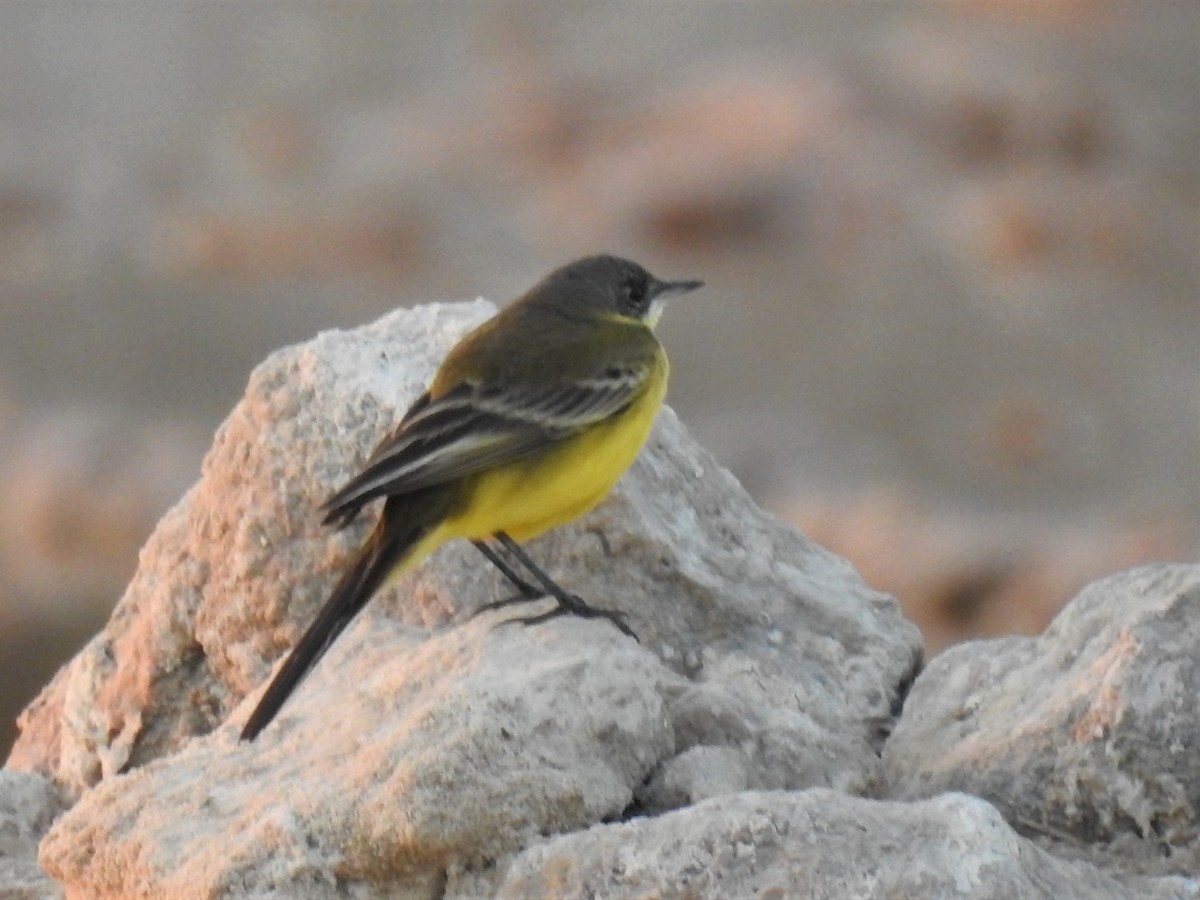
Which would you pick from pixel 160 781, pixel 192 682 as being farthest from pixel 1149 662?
pixel 192 682

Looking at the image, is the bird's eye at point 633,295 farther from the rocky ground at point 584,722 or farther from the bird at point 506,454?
the rocky ground at point 584,722

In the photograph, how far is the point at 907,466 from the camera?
10898 mm

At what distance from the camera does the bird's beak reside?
17.5 ft

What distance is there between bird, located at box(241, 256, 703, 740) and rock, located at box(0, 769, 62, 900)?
53 centimetres

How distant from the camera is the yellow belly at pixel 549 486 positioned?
4223mm

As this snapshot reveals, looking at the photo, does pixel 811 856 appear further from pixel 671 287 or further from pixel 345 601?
Answer: pixel 671 287

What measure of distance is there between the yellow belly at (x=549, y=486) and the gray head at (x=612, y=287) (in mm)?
742

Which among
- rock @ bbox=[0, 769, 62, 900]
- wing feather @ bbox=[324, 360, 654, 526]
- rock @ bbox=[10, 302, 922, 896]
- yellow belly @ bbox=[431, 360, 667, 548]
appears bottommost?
rock @ bbox=[0, 769, 62, 900]

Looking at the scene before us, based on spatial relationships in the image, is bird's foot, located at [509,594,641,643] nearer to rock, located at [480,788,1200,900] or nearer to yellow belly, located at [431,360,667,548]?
yellow belly, located at [431,360,667,548]

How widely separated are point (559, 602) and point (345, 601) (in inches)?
16.7

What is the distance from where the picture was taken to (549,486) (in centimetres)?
429

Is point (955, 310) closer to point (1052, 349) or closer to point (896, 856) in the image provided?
point (1052, 349)

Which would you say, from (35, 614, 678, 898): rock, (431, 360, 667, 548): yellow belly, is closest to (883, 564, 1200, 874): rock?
(35, 614, 678, 898): rock

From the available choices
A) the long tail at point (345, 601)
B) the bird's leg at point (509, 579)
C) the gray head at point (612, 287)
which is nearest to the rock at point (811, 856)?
the long tail at point (345, 601)
